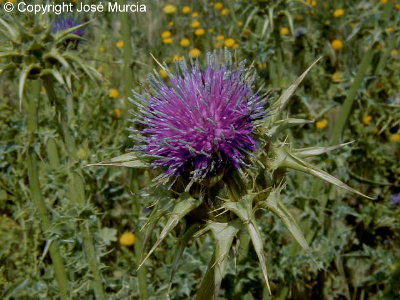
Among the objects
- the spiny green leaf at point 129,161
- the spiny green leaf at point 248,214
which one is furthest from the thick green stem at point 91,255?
the spiny green leaf at point 248,214

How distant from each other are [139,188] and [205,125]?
1879 millimetres

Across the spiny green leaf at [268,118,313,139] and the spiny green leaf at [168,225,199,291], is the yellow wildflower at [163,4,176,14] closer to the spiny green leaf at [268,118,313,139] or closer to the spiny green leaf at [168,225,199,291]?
the spiny green leaf at [268,118,313,139]

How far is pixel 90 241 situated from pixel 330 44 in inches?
152

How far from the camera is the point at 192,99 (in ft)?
6.37

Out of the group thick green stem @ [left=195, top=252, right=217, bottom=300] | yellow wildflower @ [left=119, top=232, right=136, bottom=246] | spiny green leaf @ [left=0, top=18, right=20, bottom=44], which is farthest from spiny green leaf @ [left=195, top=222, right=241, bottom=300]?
yellow wildflower @ [left=119, top=232, right=136, bottom=246]

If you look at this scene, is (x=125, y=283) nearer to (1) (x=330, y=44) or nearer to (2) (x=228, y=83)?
(2) (x=228, y=83)

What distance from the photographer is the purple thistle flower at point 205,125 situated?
186 centimetres

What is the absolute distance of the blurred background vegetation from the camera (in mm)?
2609

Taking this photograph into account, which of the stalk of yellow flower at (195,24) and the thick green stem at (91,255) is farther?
the stalk of yellow flower at (195,24)

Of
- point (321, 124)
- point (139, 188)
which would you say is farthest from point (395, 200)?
point (139, 188)

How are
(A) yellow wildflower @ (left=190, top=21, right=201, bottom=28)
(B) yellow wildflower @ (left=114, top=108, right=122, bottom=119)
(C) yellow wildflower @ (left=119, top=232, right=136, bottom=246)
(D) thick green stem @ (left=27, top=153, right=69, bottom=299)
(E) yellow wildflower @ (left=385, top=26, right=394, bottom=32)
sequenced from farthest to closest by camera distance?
(A) yellow wildflower @ (left=190, top=21, right=201, bottom=28) < (B) yellow wildflower @ (left=114, top=108, right=122, bottom=119) < (C) yellow wildflower @ (left=119, top=232, right=136, bottom=246) < (E) yellow wildflower @ (left=385, top=26, right=394, bottom=32) < (D) thick green stem @ (left=27, top=153, right=69, bottom=299)

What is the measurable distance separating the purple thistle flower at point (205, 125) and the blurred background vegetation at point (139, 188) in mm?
196

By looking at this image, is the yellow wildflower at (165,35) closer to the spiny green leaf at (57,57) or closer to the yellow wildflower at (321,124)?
the yellow wildflower at (321,124)

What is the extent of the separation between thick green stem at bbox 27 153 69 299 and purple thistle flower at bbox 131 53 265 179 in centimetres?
89
